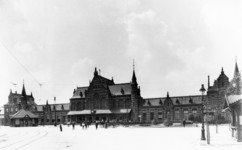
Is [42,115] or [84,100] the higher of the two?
[84,100]

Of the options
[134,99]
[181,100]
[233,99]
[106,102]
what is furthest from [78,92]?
[233,99]

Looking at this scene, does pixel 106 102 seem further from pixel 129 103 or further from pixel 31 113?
pixel 31 113

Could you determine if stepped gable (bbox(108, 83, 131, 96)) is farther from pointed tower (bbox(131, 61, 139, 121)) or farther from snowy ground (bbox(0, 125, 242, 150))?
snowy ground (bbox(0, 125, 242, 150))

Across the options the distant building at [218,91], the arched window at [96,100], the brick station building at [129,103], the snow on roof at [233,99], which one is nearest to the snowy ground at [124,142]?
the snow on roof at [233,99]

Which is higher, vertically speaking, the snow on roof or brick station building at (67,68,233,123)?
the snow on roof

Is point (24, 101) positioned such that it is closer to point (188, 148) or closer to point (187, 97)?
point (187, 97)

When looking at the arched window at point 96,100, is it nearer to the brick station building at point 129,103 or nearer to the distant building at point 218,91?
the brick station building at point 129,103

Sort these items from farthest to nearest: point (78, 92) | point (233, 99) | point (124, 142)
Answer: point (78, 92)
point (233, 99)
point (124, 142)

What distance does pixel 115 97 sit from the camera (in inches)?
2945

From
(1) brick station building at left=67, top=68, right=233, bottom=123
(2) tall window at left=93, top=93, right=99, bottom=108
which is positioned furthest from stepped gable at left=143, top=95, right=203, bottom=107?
(2) tall window at left=93, top=93, right=99, bottom=108

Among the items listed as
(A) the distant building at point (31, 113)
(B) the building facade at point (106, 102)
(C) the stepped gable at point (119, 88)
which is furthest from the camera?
(C) the stepped gable at point (119, 88)

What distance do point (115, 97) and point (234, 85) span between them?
30.8m

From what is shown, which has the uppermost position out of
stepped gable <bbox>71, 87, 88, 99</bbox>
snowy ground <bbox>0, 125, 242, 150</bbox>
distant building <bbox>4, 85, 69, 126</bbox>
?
stepped gable <bbox>71, 87, 88, 99</bbox>

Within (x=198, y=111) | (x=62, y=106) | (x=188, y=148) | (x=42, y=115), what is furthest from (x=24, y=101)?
(x=188, y=148)
